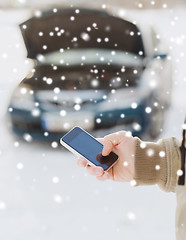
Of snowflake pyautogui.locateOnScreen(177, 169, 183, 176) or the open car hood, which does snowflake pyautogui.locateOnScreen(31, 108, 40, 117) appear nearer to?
the open car hood

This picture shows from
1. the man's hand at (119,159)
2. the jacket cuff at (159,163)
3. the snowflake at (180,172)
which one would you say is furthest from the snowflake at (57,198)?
the snowflake at (180,172)

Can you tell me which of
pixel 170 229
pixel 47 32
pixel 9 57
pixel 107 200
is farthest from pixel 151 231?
pixel 9 57

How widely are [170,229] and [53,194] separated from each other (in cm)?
56

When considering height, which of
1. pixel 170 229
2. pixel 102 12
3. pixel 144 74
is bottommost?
pixel 170 229

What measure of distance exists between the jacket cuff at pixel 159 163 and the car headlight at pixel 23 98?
4.23ft

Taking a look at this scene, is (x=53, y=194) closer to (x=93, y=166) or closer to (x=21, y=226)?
(x=21, y=226)

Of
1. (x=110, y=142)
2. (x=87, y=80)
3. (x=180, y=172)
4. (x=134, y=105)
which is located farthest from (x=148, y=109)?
(x=180, y=172)

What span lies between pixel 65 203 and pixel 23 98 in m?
0.85

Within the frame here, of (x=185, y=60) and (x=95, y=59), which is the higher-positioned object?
(x=95, y=59)

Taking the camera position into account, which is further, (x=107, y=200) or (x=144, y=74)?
(x=144, y=74)

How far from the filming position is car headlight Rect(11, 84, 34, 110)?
2152 millimetres

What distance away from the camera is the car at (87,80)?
6.88 ft

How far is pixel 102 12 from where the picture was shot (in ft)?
8.20

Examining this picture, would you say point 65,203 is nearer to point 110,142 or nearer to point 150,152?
point 110,142
